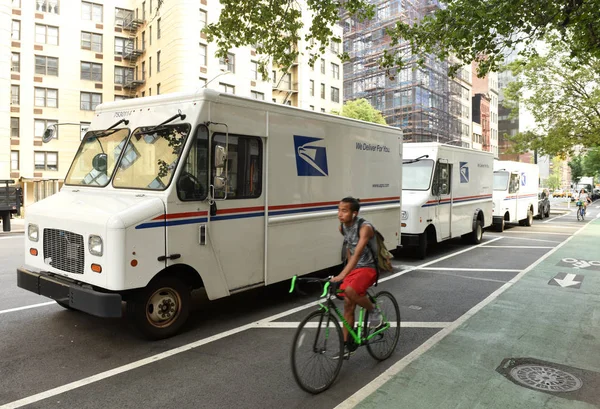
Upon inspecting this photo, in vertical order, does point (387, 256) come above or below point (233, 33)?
below

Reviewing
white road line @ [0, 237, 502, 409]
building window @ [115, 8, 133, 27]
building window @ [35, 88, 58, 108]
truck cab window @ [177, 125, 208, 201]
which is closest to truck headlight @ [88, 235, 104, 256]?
truck cab window @ [177, 125, 208, 201]

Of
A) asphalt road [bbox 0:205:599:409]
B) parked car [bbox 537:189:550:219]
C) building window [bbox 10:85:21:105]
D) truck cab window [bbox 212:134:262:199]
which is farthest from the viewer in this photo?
building window [bbox 10:85:21:105]

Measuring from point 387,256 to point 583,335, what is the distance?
3264 millimetres

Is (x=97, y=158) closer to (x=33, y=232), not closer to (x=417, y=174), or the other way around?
(x=33, y=232)

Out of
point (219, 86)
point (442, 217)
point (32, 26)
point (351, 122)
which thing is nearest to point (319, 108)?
point (219, 86)

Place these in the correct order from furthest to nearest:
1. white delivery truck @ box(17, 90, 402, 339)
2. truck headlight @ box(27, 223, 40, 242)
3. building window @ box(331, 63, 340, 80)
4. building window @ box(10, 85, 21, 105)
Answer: building window @ box(331, 63, 340, 80)
building window @ box(10, 85, 21, 105)
truck headlight @ box(27, 223, 40, 242)
white delivery truck @ box(17, 90, 402, 339)

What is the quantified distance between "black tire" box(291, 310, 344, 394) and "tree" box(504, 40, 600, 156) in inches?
1184

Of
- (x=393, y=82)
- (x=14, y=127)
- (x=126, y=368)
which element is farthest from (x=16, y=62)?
(x=126, y=368)

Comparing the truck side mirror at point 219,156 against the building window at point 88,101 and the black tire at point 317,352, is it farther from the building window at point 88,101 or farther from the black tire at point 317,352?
the building window at point 88,101

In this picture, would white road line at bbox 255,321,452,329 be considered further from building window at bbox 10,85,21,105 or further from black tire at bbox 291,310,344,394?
building window at bbox 10,85,21,105

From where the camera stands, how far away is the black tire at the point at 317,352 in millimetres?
4152

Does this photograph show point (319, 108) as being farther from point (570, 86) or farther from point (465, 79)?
point (465, 79)

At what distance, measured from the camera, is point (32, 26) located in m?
38.2

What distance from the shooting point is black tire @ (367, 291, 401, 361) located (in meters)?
4.98
